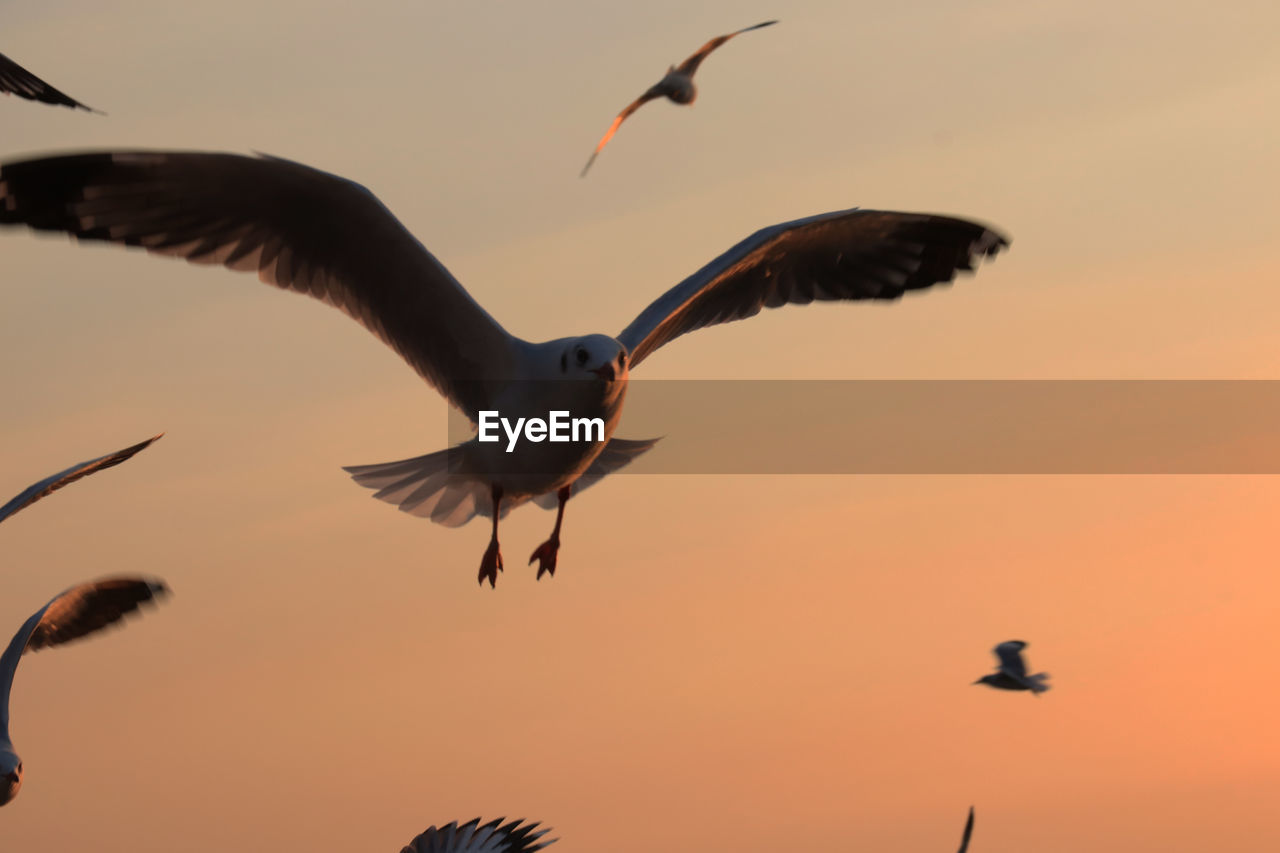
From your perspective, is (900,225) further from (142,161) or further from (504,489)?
(142,161)

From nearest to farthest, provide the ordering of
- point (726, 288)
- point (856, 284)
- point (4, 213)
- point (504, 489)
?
point (4, 213) < point (504, 489) < point (726, 288) < point (856, 284)

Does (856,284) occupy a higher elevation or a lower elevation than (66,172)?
higher

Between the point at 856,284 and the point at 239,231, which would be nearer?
the point at 239,231

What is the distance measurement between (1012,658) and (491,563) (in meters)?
5.09

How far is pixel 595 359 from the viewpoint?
13.7 m

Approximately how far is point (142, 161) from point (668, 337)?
4.68 m

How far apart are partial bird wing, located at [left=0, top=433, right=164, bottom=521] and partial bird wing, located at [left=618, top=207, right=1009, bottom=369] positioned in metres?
4.44

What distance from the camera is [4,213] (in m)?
13.2

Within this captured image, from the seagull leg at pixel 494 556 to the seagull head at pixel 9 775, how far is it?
14.0ft

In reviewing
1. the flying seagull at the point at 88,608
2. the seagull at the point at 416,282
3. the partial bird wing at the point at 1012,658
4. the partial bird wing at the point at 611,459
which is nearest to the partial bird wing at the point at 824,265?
the seagull at the point at 416,282

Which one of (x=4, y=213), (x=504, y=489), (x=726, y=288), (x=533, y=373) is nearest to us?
(x=4, y=213)

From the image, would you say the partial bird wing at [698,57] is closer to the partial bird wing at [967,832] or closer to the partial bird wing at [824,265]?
the partial bird wing at [824,265]

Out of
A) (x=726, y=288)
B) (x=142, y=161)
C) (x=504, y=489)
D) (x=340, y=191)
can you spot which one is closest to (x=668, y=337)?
(x=726, y=288)
